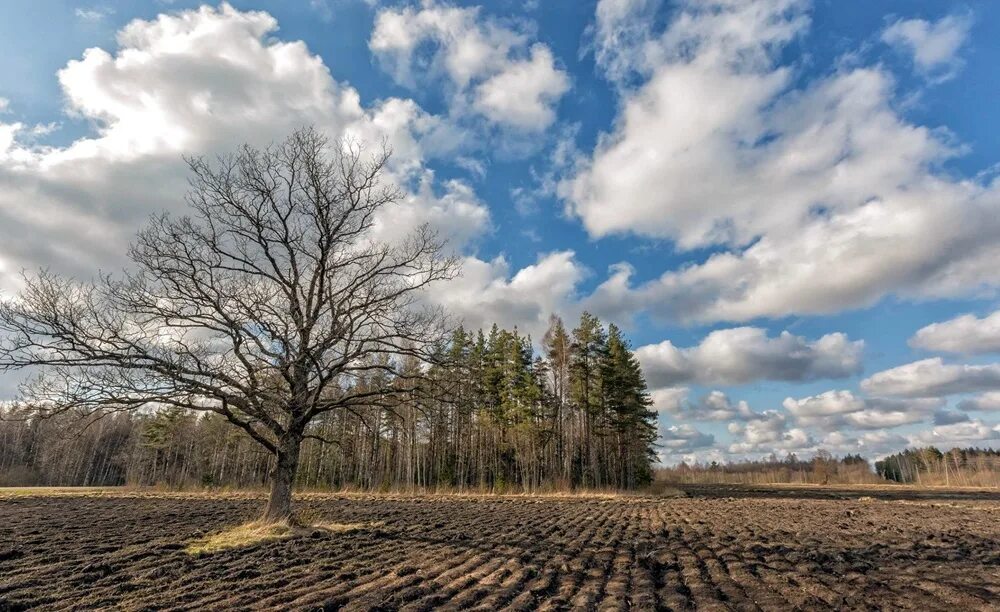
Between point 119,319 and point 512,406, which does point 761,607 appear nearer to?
point 119,319

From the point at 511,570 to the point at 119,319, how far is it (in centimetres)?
1045

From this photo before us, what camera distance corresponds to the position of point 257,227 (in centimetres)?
1443

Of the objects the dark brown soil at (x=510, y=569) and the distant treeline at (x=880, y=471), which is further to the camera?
the distant treeline at (x=880, y=471)

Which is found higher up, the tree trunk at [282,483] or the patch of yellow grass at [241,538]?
the tree trunk at [282,483]

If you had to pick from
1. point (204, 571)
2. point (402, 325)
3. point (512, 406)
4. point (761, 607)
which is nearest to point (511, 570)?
point (761, 607)

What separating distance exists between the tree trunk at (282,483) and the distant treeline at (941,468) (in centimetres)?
11009

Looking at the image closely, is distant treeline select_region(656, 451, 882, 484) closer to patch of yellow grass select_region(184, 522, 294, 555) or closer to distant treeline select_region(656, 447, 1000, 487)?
distant treeline select_region(656, 447, 1000, 487)

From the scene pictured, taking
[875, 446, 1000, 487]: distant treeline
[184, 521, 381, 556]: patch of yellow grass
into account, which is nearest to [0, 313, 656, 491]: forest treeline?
[184, 521, 381, 556]: patch of yellow grass

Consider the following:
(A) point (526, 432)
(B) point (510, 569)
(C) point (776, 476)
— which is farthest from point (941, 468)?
(B) point (510, 569)

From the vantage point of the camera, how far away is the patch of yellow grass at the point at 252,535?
10.9m

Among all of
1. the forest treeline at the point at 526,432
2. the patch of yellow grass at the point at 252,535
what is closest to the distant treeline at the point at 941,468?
the forest treeline at the point at 526,432

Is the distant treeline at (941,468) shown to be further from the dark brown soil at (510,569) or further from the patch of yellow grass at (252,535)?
the patch of yellow grass at (252,535)

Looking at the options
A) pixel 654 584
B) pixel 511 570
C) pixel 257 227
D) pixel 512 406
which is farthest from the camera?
pixel 512 406

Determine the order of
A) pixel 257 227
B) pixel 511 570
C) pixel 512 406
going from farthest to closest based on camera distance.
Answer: pixel 512 406, pixel 257 227, pixel 511 570
